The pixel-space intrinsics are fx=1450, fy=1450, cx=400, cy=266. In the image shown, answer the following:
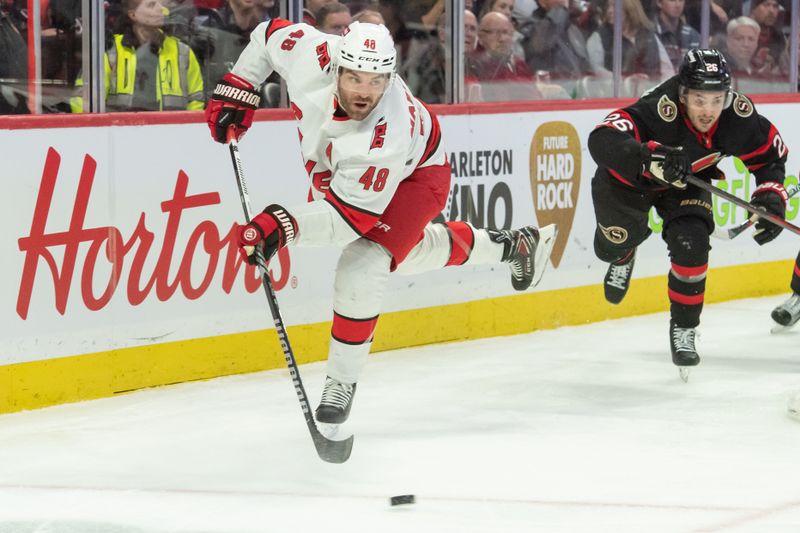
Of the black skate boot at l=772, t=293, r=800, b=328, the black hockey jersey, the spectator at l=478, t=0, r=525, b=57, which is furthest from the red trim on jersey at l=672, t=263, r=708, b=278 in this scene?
the spectator at l=478, t=0, r=525, b=57

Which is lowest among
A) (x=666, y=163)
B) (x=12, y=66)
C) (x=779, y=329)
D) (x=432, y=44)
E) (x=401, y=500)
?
(x=779, y=329)

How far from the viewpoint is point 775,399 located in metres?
4.59

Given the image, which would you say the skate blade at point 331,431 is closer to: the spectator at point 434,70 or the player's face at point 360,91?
the player's face at point 360,91

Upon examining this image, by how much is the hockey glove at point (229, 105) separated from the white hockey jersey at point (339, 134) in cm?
4

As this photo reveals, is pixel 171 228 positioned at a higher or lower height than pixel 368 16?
lower

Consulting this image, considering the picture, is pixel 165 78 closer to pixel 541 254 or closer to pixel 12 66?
pixel 12 66

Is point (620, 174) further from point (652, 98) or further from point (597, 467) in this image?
point (597, 467)

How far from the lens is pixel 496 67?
19.4 feet

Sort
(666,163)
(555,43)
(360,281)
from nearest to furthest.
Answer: (360,281) < (666,163) < (555,43)

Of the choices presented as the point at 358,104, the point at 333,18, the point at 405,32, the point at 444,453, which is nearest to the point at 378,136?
the point at 358,104

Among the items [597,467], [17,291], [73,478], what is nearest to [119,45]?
[17,291]

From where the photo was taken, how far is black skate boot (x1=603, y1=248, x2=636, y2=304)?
5.31m

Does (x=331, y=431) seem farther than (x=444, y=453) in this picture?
No

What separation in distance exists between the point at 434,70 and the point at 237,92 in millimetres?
1668
